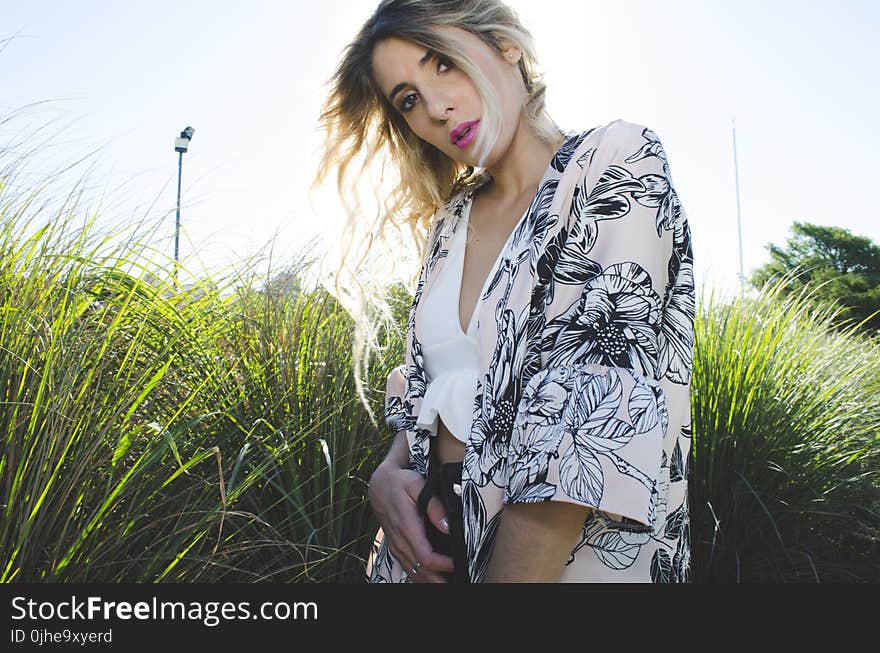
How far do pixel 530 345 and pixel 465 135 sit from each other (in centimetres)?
62

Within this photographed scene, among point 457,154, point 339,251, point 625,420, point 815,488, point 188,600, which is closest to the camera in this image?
point 625,420

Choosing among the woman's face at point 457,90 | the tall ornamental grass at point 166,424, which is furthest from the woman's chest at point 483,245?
the tall ornamental grass at point 166,424

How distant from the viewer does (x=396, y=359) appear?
293 centimetres

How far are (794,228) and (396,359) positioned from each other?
Answer: 24.1 m

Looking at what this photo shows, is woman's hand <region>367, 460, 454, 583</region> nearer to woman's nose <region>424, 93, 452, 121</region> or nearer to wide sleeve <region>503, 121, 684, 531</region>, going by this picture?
wide sleeve <region>503, 121, 684, 531</region>

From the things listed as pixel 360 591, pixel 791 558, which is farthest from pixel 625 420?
pixel 791 558

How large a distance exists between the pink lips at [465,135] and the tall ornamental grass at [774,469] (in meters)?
1.86

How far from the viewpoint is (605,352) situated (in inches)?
44.7

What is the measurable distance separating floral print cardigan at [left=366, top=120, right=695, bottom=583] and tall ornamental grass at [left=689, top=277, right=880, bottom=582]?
1.80 metres

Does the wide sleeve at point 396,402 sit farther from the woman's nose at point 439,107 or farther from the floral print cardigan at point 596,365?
the woman's nose at point 439,107

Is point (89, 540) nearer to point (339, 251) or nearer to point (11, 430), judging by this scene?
point (11, 430)

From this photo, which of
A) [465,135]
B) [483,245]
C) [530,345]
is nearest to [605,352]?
[530,345]

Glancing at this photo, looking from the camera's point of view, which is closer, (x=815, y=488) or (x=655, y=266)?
(x=655, y=266)

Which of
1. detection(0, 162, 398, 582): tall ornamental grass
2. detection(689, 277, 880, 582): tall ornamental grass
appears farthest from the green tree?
detection(0, 162, 398, 582): tall ornamental grass
